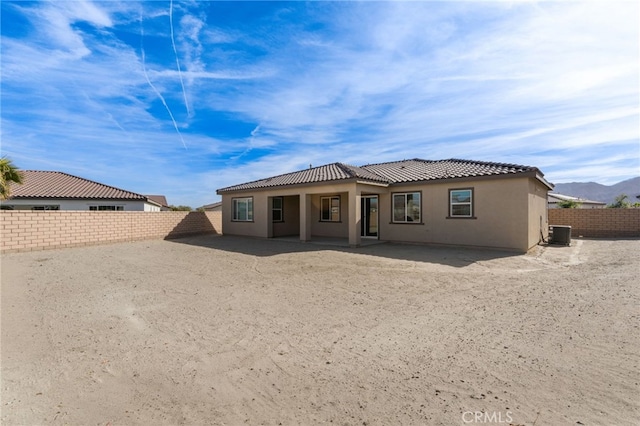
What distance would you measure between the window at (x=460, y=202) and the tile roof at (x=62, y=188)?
74.9ft

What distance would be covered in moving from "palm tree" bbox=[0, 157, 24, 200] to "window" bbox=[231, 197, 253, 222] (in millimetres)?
10210

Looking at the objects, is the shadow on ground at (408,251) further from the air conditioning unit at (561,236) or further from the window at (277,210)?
the air conditioning unit at (561,236)

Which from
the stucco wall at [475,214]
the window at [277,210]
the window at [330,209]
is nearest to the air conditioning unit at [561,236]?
the stucco wall at [475,214]

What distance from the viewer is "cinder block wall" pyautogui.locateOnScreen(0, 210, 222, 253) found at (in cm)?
1222

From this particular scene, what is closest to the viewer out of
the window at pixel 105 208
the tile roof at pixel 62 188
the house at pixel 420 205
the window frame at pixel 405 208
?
the house at pixel 420 205

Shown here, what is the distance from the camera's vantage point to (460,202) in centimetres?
1274

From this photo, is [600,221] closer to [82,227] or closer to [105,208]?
[82,227]

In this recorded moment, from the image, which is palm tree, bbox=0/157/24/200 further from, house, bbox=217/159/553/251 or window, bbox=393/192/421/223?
window, bbox=393/192/421/223

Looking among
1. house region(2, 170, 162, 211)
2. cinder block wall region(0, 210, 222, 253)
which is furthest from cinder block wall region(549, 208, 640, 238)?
house region(2, 170, 162, 211)

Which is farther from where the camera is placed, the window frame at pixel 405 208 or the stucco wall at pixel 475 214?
the window frame at pixel 405 208

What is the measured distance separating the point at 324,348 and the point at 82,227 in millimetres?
15511

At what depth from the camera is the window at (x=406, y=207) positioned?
45.9 ft

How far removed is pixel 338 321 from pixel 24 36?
39.1 ft

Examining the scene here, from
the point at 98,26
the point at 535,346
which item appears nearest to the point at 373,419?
the point at 535,346
